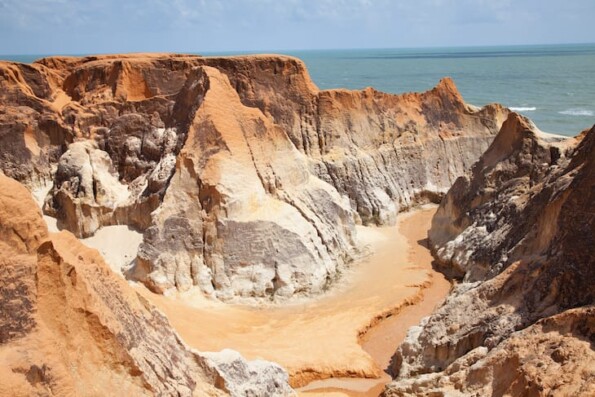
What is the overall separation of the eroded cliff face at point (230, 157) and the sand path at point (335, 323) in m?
0.72

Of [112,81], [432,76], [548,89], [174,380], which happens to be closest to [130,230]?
[112,81]

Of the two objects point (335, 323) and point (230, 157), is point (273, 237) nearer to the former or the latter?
point (230, 157)

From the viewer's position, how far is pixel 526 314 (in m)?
10.3

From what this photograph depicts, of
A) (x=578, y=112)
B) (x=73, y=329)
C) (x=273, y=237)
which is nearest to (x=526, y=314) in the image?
(x=73, y=329)

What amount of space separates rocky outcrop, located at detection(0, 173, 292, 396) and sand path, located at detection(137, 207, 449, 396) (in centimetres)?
358

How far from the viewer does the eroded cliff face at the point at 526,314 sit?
8727 millimetres

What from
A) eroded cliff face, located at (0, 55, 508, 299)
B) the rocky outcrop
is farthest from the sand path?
the rocky outcrop

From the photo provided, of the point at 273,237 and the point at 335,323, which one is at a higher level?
the point at 273,237

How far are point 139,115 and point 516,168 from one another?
11628 millimetres

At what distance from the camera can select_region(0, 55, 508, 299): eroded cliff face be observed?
53.3 feet

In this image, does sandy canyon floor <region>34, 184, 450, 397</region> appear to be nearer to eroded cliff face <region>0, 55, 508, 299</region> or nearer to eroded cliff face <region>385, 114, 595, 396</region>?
eroded cliff face <region>0, 55, 508, 299</region>

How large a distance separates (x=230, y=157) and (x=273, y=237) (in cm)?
248

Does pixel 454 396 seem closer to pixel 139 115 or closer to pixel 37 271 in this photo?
pixel 37 271

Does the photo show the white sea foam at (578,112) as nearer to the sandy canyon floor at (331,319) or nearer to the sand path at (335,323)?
the sandy canyon floor at (331,319)
